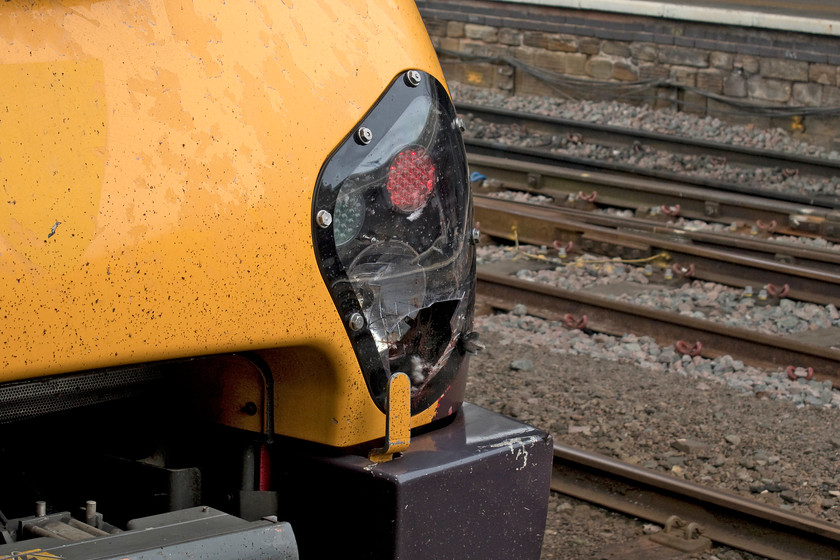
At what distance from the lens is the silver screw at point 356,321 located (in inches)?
73.3

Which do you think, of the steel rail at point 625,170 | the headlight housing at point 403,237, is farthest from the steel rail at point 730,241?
the headlight housing at point 403,237

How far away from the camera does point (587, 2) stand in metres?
15.1

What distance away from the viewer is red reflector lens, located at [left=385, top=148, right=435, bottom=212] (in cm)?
188

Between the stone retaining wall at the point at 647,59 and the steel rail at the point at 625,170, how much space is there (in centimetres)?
308

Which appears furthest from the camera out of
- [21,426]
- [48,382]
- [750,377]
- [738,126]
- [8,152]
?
[738,126]

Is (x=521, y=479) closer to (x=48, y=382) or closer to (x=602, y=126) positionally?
(x=48, y=382)

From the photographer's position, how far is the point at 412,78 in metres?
1.95

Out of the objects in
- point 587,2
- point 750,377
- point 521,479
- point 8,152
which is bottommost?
point 750,377

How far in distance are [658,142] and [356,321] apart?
34.5 feet

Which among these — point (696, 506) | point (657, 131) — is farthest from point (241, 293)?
point (657, 131)

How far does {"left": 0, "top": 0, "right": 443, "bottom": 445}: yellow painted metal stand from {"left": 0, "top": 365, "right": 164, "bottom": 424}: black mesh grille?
24cm

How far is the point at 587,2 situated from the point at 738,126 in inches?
116

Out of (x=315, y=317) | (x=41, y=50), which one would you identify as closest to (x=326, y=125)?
(x=315, y=317)

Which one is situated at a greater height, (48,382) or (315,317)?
(315,317)
